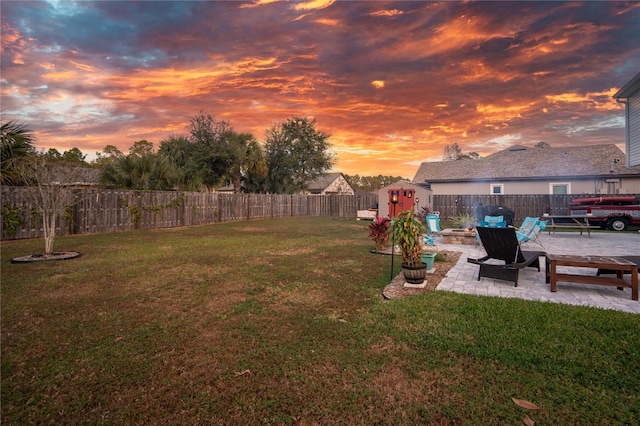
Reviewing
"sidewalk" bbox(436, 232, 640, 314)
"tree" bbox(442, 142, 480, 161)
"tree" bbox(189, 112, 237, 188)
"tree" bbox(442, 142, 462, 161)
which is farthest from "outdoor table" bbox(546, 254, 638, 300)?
"tree" bbox(442, 142, 462, 161)

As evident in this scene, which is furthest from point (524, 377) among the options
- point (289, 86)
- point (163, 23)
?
point (289, 86)

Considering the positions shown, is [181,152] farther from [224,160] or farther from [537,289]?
[537,289]

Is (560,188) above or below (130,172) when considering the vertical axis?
below

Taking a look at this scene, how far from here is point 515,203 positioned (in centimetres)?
2111

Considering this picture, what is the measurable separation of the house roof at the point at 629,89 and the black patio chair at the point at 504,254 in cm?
1399

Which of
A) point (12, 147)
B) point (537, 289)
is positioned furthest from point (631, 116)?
point (12, 147)

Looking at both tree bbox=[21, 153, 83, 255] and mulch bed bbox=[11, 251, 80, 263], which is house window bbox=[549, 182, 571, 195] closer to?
mulch bed bbox=[11, 251, 80, 263]

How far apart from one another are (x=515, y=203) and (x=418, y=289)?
1982 cm

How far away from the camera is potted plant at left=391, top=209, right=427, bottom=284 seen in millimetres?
5184

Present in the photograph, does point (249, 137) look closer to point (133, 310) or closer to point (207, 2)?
point (207, 2)

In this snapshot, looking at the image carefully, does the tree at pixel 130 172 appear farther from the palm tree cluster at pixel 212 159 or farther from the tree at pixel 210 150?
the tree at pixel 210 150

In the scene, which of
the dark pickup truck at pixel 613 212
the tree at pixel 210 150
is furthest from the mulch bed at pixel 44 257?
the dark pickup truck at pixel 613 212

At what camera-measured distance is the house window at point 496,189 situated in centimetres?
2382

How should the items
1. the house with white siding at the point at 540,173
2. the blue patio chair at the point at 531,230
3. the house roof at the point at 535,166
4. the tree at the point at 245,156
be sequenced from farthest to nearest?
the tree at the point at 245,156
the house roof at the point at 535,166
the house with white siding at the point at 540,173
the blue patio chair at the point at 531,230
